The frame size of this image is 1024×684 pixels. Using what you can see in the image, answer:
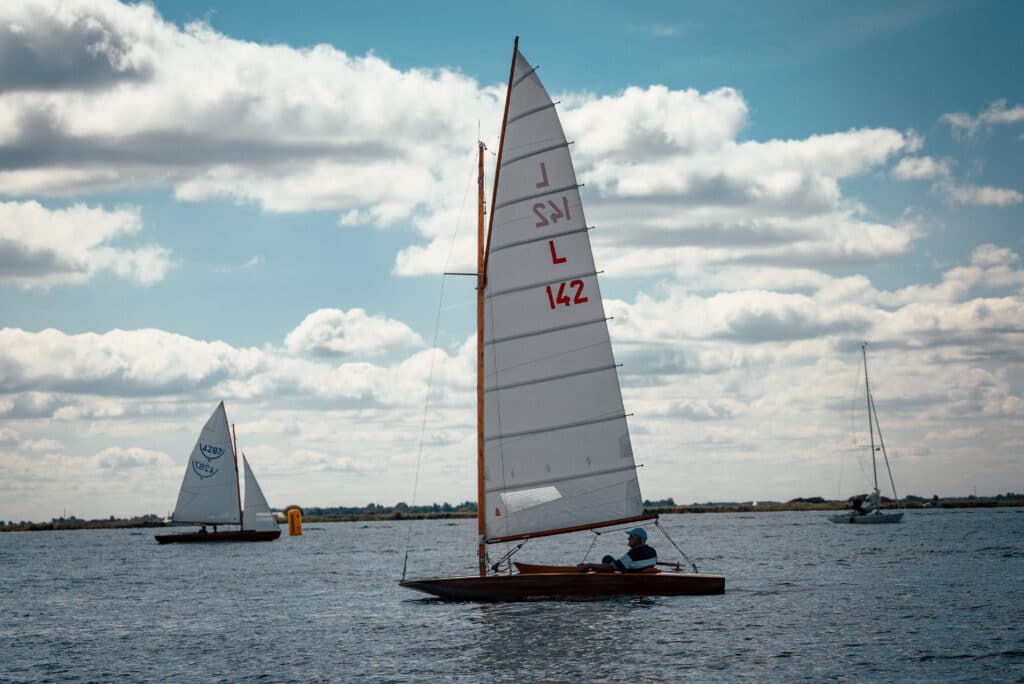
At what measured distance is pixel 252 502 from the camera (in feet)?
319

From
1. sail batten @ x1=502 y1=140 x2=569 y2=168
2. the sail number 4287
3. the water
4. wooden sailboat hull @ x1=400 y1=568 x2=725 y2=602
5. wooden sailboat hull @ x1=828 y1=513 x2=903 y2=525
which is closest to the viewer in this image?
the water

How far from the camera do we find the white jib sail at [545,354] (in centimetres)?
3353

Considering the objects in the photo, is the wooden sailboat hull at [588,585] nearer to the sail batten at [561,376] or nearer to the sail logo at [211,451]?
the sail batten at [561,376]

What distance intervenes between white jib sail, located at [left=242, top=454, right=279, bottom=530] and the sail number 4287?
67.5 metres

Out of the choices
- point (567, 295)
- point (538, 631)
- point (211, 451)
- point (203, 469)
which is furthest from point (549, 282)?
point (203, 469)

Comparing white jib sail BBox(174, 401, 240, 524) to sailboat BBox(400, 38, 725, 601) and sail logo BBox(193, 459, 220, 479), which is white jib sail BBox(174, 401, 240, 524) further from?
sailboat BBox(400, 38, 725, 601)

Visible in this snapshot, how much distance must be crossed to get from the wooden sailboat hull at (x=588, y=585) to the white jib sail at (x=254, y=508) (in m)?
65.7

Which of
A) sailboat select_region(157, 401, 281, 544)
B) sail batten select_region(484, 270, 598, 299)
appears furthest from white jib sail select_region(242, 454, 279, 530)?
sail batten select_region(484, 270, 598, 299)

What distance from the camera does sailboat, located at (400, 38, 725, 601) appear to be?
3350 centimetres

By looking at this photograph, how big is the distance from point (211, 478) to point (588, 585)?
67.0 metres

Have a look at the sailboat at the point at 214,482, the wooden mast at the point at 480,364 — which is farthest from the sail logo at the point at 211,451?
the wooden mast at the point at 480,364

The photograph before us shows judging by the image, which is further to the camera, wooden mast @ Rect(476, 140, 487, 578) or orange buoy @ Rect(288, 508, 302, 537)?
orange buoy @ Rect(288, 508, 302, 537)

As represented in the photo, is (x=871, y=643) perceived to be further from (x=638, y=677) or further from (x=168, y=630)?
(x=168, y=630)

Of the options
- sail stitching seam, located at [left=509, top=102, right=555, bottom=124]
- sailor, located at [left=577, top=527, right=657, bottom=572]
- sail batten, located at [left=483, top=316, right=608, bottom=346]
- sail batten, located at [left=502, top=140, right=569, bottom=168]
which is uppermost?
sail stitching seam, located at [left=509, top=102, right=555, bottom=124]
